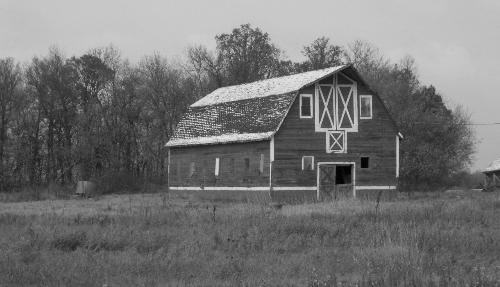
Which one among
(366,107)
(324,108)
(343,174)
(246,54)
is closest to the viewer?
(324,108)

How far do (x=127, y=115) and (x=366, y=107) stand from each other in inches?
968

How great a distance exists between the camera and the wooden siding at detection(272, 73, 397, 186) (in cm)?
3759

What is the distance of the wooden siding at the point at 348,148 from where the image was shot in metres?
37.6

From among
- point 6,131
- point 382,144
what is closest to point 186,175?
point 382,144

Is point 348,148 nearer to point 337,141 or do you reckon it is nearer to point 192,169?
point 337,141

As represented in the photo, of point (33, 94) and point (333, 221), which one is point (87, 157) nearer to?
point (33, 94)

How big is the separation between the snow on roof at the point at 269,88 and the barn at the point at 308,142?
11 cm

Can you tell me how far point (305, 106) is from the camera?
126 feet

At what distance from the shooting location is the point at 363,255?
47.0ft

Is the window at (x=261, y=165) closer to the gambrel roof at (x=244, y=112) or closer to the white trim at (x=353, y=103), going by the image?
the gambrel roof at (x=244, y=112)

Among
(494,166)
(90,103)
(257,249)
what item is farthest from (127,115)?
(257,249)

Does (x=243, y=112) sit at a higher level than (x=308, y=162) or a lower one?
higher

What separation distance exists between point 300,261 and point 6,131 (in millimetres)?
43948

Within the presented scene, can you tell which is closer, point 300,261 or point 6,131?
point 300,261
